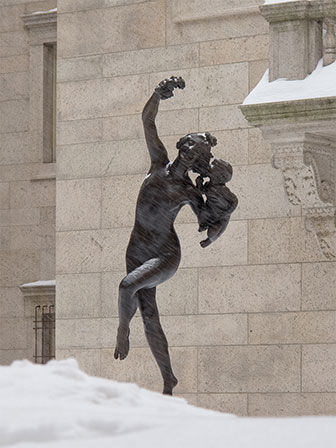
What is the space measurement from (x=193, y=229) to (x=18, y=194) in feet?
24.4

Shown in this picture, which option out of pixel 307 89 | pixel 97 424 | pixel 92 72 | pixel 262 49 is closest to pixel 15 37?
pixel 92 72

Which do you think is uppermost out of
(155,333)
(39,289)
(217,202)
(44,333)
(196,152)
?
(196,152)

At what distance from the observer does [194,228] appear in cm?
1416

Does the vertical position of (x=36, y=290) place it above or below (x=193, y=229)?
below

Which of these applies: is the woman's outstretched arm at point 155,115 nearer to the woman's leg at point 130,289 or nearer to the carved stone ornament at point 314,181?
the woman's leg at point 130,289

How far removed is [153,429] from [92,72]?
11.2m

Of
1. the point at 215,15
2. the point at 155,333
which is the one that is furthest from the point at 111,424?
the point at 215,15

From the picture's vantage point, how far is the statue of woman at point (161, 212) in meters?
11.2

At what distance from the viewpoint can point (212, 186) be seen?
37.2 ft

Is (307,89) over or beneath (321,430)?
over

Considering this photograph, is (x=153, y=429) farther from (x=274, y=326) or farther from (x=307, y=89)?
(x=274, y=326)

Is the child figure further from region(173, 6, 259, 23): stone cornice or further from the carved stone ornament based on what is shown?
region(173, 6, 259, 23): stone cornice

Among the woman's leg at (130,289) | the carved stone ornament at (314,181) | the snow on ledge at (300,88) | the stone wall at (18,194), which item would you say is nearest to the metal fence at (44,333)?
the stone wall at (18,194)

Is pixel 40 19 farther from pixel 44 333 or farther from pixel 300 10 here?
pixel 300 10
